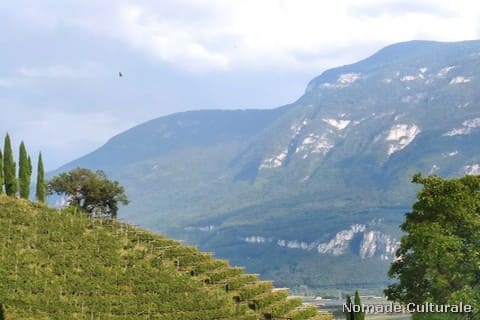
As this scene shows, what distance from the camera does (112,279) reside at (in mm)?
47812

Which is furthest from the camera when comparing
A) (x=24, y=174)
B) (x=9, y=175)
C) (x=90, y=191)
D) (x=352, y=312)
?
(x=90, y=191)

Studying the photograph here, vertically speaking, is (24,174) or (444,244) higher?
(24,174)

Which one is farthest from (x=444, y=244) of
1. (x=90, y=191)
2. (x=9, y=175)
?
(x=90, y=191)

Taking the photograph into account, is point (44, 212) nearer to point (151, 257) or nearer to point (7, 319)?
point (151, 257)

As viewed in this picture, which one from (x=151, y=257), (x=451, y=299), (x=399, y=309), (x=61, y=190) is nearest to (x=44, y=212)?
(x=151, y=257)

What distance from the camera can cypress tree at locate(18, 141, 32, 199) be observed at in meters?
74.1

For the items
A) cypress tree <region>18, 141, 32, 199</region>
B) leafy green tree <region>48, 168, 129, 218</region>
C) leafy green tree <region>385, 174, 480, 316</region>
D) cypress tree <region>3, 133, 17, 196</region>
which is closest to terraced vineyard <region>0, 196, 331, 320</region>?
leafy green tree <region>385, 174, 480, 316</region>

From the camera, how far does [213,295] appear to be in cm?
4800

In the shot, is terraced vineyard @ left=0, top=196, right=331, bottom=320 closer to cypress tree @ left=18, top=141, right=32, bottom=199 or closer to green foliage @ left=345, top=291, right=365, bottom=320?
green foliage @ left=345, top=291, right=365, bottom=320

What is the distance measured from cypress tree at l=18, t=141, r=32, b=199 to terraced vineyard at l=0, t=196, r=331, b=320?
13950mm

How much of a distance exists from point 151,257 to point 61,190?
30.8 m

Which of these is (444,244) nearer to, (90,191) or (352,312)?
(352,312)

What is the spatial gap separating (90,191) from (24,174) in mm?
8428

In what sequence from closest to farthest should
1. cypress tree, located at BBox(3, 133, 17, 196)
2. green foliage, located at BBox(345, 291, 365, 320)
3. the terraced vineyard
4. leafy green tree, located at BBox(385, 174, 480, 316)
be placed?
green foliage, located at BBox(345, 291, 365, 320), leafy green tree, located at BBox(385, 174, 480, 316), the terraced vineyard, cypress tree, located at BBox(3, 133, 17, 196)
